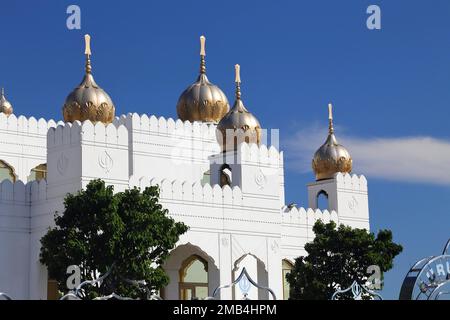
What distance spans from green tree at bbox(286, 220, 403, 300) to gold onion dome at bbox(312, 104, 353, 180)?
18.7 feet

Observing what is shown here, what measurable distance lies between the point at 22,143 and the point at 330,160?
31.7 feet

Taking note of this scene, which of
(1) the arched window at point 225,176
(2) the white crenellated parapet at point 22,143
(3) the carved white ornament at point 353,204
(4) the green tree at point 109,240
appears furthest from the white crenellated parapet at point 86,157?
(3) the carved white ornament at point 353,204

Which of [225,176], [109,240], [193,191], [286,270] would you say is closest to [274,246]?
[286,270]

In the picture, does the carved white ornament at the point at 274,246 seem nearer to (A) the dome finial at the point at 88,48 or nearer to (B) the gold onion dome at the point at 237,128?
(B) the gold onion dome at the point at 237,128

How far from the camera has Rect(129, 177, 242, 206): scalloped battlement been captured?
79.7ft

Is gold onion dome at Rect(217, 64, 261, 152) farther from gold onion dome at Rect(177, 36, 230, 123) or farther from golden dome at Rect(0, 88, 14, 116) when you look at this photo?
golden dome at Rect(0, 88, 14, 116)

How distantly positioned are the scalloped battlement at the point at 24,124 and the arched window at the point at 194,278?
657cm

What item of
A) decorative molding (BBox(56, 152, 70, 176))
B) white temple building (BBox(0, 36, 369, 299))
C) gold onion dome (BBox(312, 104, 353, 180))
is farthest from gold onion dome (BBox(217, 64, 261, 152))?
decorative molding (BBox(56, 152, 70, 176))

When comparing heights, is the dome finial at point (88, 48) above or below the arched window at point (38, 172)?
above

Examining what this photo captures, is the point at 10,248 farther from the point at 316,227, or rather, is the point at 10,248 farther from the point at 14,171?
the point at 316,227

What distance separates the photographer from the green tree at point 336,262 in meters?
25.2

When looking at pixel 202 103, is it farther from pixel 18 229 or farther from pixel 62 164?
pixel 18 229
